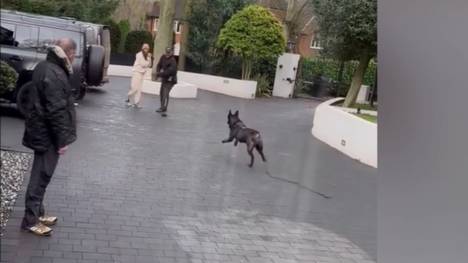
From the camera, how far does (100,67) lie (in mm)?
1994

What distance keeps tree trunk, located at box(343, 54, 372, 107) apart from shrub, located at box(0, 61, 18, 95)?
1548 millimetres

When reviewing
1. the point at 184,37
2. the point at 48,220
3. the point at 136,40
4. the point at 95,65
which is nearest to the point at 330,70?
the point at 184,37

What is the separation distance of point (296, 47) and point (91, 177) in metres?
1.08

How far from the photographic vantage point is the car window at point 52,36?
1.74 m

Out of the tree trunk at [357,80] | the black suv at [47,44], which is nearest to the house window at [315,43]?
the tree trunk at [357,80]

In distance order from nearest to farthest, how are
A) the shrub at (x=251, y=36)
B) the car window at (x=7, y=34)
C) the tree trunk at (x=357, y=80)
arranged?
the car window at (x=7, y=34)
the shrub at (x=251, y=36)
the tree trunk at (x=357, y=80)

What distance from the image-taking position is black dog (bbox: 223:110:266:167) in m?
2.60

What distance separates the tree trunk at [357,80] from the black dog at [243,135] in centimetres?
46

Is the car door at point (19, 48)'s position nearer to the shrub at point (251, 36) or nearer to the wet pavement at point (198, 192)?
the wet pavement at point (198, 192)

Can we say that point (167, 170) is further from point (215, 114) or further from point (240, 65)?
point (240, 65)

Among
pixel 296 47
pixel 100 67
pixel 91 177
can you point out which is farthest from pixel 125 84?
pixel 296 47

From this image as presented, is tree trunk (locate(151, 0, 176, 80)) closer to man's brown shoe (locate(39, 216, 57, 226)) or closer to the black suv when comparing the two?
the black suv

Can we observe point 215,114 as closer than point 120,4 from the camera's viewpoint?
No

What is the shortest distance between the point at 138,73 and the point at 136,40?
0.45 ft
